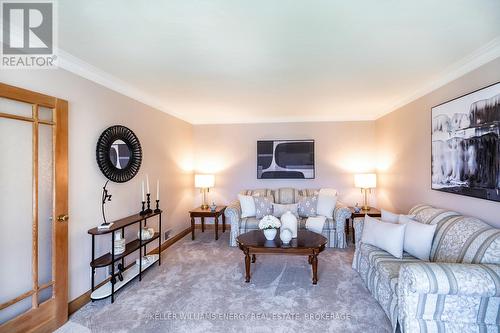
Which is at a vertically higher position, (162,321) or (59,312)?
(59,312)

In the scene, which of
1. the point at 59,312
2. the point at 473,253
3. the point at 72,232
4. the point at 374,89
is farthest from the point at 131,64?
the point at 473,253

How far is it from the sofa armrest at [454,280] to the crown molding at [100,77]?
134 inches

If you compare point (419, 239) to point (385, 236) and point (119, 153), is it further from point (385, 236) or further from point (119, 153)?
point (119, 153)

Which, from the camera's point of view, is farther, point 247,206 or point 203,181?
point 203,181

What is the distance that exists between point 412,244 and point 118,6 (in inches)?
128

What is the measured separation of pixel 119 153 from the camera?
2.77 m

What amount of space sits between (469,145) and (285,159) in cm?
297

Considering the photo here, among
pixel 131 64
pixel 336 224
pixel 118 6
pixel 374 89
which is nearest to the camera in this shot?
pixel 118 6

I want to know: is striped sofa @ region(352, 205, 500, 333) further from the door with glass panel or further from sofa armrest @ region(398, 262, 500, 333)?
the door with glass panel

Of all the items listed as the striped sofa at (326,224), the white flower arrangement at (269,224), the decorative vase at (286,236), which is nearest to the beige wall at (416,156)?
the striped sofa at (326,224)

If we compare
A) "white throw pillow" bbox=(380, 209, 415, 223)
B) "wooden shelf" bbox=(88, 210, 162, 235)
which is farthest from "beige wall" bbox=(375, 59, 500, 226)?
"wooden shelf" bbox=(88, 210, 162, 235)

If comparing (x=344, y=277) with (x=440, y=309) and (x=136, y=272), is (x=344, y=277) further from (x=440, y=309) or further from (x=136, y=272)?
(x=136, y=272)

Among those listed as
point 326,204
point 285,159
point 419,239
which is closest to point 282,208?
point 326,204

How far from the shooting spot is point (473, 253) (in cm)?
177
